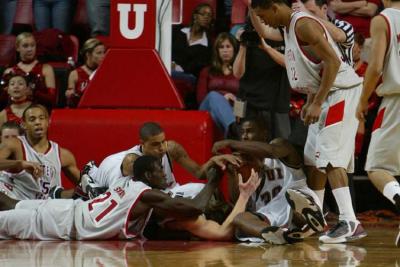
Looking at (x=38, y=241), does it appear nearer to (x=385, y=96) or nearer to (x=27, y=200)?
(x=27, y=200)

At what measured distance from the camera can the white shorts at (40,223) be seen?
25.5ft

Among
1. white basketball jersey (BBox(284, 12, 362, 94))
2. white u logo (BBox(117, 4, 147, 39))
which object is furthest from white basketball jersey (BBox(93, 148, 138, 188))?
white basketball jersey (BBox(284, 12, 362, 94))

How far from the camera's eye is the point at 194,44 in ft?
36.0

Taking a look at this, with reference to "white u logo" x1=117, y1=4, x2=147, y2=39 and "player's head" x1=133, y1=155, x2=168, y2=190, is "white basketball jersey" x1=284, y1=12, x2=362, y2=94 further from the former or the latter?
"white u logo" x1=117, y1=4, x2=147, y2=39

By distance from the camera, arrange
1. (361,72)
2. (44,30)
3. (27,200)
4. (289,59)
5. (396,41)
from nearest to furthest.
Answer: (396,41) → (289,59) → (27,200) → (361,72) → (44,30)

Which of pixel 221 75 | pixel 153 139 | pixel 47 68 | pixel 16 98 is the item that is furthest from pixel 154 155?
pixel 47 68

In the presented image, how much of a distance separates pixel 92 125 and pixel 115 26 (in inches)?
32.4

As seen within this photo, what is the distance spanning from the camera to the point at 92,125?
894 centimetres

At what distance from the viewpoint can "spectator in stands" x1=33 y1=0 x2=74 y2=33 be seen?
1141 cm

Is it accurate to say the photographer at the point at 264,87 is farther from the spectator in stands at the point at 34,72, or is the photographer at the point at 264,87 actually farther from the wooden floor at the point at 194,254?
the spectator in stands at the point at 34,72

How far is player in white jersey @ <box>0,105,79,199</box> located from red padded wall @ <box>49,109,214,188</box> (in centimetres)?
13

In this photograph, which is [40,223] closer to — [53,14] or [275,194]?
[275,194]

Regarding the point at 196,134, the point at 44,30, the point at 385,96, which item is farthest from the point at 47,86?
the point at 385,96

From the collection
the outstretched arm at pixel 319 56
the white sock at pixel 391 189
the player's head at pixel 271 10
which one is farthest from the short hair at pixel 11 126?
the white sock at pixel 391 189
